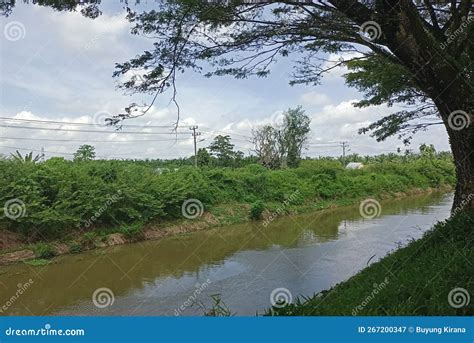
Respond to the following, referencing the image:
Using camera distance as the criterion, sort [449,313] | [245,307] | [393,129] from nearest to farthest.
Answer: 1. [449,313]
2. [245,307]
3. [393,129]

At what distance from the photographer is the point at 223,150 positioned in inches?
1182

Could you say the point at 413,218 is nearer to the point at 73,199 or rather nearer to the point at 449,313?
Result: the point at 73,199

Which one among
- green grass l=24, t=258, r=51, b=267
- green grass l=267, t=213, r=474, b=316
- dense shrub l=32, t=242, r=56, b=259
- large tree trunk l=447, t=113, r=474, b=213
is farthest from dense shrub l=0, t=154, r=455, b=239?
large tree trunk l=447, t=113, r=474, b=213

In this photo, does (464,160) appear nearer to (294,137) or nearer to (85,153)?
(85,153)

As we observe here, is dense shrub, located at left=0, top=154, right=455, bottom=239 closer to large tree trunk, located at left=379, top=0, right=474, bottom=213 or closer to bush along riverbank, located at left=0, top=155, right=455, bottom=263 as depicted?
bush along riverbank, located at left=0, top=155, right=455, bottom=263

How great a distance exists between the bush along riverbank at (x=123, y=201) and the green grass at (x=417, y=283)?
8.51m

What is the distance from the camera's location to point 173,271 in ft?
31.2

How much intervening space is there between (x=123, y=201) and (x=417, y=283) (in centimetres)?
1064

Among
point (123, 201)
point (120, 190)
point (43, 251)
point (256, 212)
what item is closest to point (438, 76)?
point (43, 251)

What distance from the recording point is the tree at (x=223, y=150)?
2997 cm

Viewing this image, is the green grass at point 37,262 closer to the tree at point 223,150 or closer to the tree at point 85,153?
the tree at point 85,153

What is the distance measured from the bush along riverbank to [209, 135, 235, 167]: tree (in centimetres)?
795

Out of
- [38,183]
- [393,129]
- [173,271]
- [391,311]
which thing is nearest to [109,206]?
[38,183]

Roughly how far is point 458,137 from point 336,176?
19.3 metres
